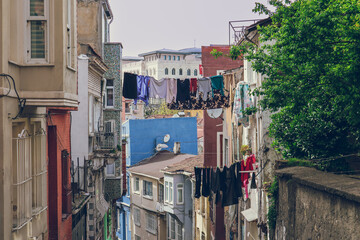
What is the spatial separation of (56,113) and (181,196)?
2652 centimetres

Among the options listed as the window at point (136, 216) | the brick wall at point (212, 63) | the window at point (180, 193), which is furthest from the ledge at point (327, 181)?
the window at point (136, 216)

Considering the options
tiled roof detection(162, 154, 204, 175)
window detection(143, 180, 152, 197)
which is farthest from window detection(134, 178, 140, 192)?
tiled roof detection(162, 154, 204, 175)

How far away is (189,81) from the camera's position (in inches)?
1163

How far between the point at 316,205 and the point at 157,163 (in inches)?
1568

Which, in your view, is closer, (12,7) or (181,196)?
(12,7)

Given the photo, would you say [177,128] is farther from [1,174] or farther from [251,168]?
[1,174]

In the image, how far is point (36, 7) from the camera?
40.0 feet

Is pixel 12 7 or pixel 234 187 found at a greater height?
pixel 12 7

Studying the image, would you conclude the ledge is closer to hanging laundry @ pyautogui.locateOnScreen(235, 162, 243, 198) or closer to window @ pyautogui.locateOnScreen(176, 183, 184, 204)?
hanging laundry @ pyautogui.locateOnScreen(235, 162, 243, 198)

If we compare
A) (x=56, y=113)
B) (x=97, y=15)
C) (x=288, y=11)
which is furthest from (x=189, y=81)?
(x=288, y=11)

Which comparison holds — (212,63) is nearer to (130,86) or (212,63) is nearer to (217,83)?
(217,83)

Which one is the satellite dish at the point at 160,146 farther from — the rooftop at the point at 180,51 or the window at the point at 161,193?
the rooftop at the point at 180,51

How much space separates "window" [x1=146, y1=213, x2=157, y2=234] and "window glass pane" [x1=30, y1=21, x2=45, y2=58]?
3594 centimetres

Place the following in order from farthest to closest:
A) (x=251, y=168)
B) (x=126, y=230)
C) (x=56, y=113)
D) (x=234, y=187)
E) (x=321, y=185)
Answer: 1. (x=126, y=230)
2. (x=234, y=187)
3. (x=251, y=168)
4. (x=56, y=113)
5. (x=321, y=185)
